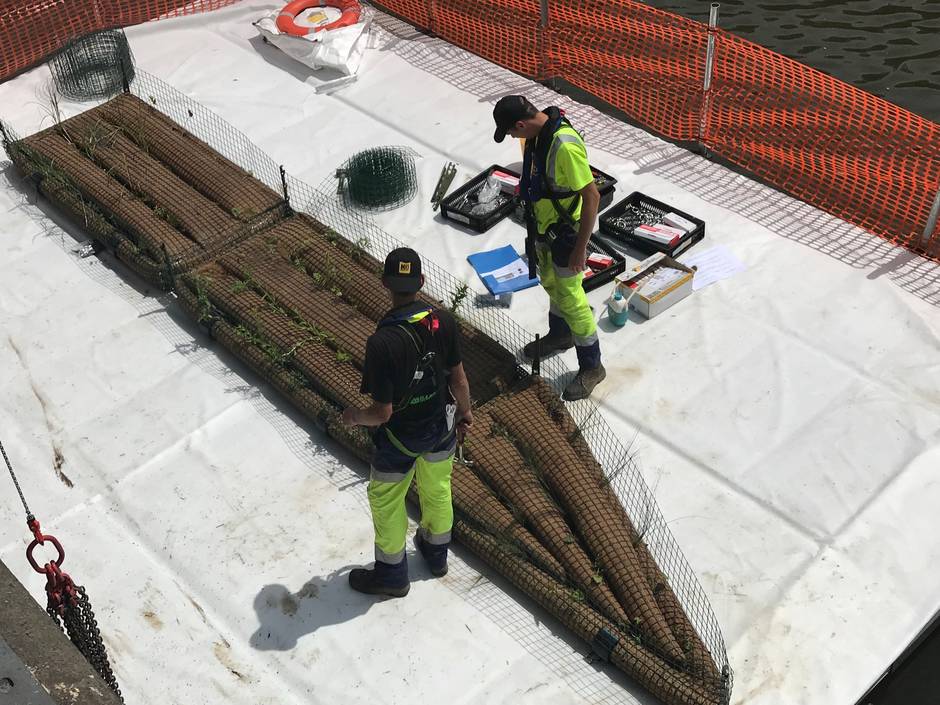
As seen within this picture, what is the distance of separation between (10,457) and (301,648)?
102 inches

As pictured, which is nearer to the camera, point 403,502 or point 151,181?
point 403,502

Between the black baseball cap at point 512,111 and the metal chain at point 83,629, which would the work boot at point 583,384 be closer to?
the black baseball cap at point 512,111

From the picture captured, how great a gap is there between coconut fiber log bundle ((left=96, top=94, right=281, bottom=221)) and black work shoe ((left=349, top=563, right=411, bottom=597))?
345 cm

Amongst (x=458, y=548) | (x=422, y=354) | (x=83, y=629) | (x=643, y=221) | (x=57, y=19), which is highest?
(x=422, y=354)

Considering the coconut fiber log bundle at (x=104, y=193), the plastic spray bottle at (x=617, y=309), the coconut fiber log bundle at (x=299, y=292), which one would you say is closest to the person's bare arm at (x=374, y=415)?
the coconut fiber log bundle at (x=299, y=292)

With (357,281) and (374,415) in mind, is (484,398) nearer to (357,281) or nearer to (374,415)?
(357,281)

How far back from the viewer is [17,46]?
11.0 meters

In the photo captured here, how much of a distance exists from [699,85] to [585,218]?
3.79 m

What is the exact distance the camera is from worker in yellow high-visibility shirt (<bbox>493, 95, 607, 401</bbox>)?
6465 millimetres

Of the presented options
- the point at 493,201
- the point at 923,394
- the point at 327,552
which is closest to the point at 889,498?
the point at 923,394

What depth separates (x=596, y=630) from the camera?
574cm

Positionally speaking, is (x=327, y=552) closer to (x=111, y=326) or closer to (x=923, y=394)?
(x=111, y=326)

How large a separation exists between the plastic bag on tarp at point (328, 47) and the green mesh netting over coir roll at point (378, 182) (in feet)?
5.81

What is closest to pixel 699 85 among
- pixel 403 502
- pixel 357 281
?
pixel 357 281
